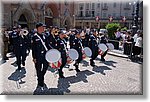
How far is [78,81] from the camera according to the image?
650 centimetres

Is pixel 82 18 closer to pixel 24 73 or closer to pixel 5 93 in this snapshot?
pixel 24 73

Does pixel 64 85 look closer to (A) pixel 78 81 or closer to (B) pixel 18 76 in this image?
(A) pixel 78 81

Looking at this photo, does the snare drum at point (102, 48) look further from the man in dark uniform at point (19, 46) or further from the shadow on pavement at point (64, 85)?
the man in dark uniform at point (19, 46)

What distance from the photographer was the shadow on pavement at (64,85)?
219 inches

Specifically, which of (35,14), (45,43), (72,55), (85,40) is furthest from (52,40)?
(35,14)

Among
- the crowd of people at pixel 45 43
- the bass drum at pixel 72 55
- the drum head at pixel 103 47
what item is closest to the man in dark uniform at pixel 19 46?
the crowd of people at pixel 45 43

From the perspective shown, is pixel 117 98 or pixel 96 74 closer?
pixel 117 98

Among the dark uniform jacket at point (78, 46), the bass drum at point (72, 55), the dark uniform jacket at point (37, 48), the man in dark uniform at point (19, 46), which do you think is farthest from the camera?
the man in dark uniform at point (19, 46)

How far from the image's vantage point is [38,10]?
18.8 meters

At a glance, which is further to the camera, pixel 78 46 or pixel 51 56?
pixel 78 46

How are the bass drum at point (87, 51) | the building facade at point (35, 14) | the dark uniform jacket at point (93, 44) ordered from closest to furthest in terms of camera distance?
the bass drum at point (87, 51) → the dark uniform jacket at point (93, 44) → the building facade at point (35, 14)

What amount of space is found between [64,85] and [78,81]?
55 cm

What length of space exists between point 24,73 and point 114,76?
2.90 m

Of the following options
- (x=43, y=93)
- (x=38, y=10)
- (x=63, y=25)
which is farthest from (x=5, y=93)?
(x=63, y=25)
